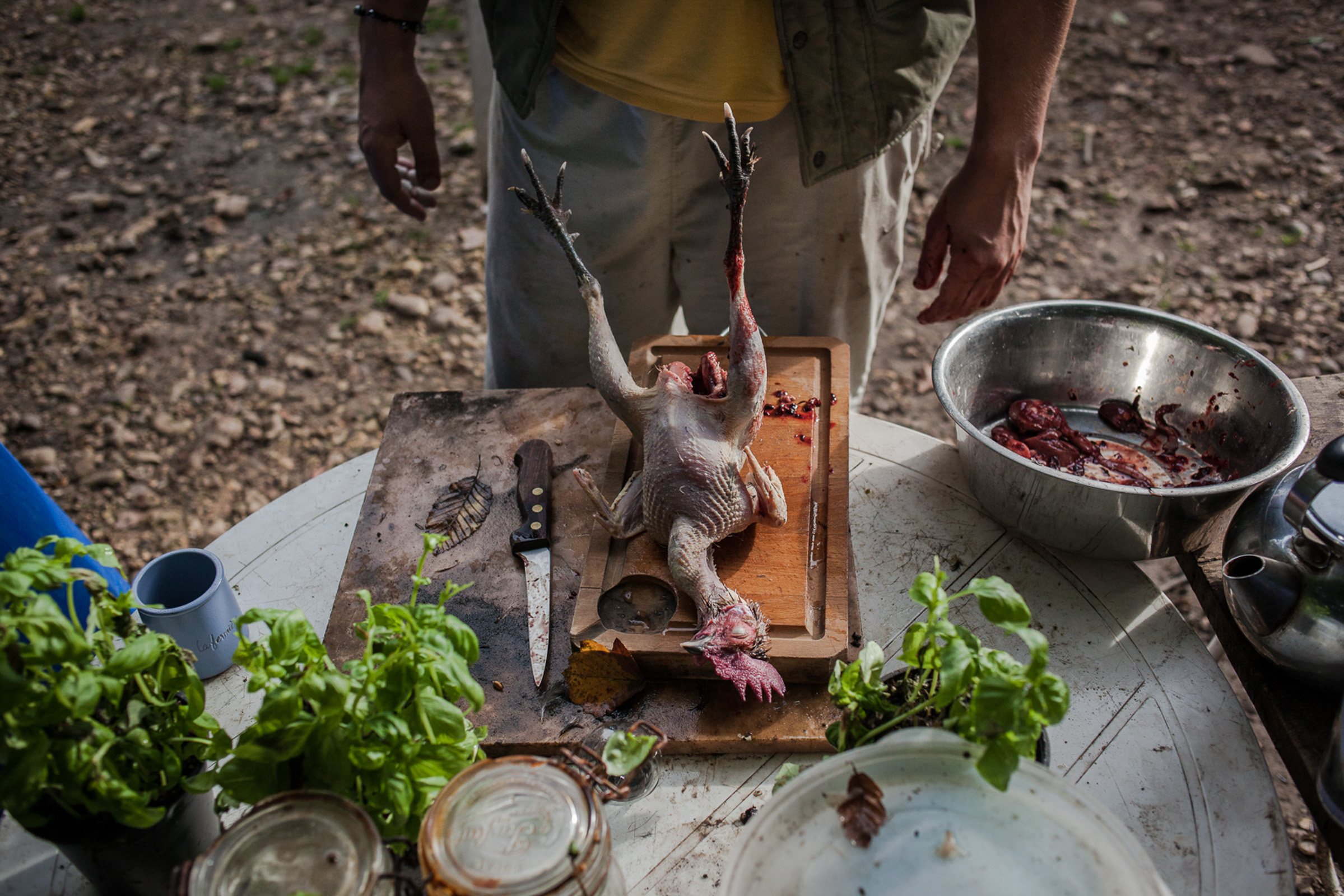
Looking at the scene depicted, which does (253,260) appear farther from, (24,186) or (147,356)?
(24,186)

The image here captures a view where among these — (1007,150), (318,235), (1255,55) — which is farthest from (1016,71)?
(1255,55)

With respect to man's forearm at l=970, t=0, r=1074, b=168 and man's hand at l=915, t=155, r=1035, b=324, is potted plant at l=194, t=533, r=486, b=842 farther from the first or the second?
man's forearm at l=970, t=0, r=1074, b=168

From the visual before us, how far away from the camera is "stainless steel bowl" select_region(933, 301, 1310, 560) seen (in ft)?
5.87

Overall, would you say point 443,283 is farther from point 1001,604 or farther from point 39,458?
point 1001,604

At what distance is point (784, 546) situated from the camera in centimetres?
191

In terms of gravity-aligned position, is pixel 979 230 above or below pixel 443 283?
above

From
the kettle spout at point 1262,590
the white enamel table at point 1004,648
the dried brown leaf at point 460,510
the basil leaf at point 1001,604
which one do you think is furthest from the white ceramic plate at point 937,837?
the dried brown leaf at point 460,510

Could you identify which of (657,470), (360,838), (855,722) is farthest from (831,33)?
(360,838)

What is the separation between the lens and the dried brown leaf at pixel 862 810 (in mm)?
1119

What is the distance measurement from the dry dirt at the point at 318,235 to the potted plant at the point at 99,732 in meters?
2.76

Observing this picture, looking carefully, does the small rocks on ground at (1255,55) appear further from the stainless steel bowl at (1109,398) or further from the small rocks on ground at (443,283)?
the small rocks on ground at (443,283)

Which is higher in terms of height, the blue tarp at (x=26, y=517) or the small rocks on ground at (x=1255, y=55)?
the small rocks on ground at (x=1255, y=55)

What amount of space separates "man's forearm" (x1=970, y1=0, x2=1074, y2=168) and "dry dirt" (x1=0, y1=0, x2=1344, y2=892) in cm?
211

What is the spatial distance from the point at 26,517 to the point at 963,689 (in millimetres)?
2094
